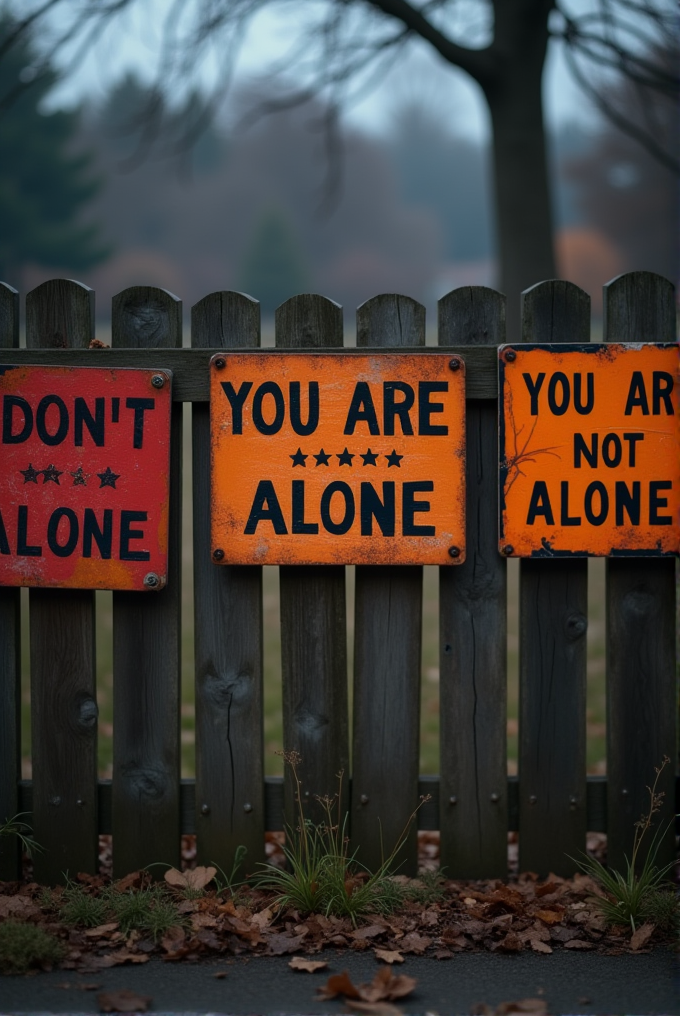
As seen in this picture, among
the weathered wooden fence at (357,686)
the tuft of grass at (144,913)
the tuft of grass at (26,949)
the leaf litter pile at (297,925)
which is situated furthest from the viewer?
the weathered wooden fence at (357,686)

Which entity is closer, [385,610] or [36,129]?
[385,610]

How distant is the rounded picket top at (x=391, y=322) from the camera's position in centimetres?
331

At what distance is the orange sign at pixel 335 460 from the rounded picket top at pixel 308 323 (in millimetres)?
107

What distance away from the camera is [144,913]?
3.02m

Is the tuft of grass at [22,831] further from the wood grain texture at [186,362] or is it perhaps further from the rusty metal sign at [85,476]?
the wood grain texture at [186,362]

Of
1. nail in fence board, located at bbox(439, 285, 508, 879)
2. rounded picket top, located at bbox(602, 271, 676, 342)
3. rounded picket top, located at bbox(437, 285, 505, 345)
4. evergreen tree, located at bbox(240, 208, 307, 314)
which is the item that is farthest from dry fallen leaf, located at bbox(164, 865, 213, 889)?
evergreen tree, located at bbox(240, 208, 307, 314)

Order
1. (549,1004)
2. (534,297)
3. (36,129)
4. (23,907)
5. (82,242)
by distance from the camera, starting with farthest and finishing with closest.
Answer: (82,242) → (36,129) → (534,297) → (23,907) → (549,1004)

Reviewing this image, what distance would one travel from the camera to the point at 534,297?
334 cm

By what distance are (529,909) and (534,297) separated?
6.91 feet

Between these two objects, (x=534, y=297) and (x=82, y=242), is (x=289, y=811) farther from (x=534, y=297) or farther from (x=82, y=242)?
(x=82, y=242)

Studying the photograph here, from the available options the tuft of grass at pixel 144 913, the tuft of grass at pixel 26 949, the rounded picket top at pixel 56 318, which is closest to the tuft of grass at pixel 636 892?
the tuft of grass at pixel 144 913

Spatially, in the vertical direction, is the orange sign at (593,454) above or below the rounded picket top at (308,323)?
below

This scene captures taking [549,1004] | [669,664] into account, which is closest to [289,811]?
[549,1004]

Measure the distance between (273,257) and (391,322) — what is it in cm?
5845
